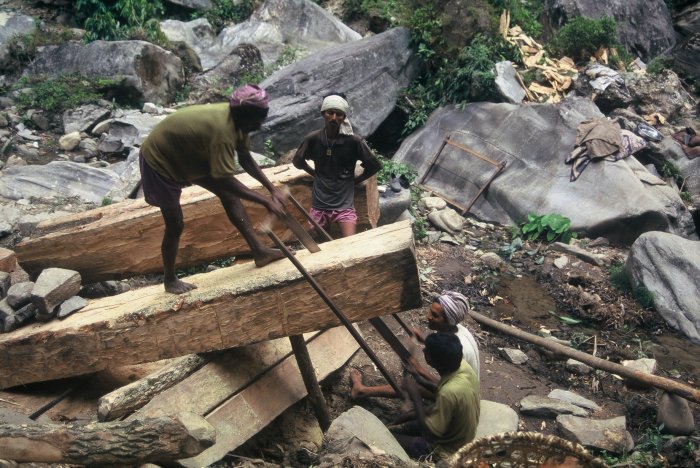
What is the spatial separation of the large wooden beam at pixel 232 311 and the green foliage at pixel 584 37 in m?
9.09

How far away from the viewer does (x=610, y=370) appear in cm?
474

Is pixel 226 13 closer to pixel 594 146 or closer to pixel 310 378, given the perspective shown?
pixel 594 146

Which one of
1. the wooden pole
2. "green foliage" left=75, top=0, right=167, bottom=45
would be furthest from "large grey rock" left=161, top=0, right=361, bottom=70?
the wooden pole

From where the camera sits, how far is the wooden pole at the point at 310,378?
3.92 m

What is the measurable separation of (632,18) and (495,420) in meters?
11.6

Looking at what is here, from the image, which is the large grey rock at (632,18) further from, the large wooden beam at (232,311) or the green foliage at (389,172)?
the large wooden beam at (232,311)

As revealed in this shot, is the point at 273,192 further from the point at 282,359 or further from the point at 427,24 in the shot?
the point at 427,24

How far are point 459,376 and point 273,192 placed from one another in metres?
1.51

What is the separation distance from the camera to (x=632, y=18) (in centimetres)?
1297

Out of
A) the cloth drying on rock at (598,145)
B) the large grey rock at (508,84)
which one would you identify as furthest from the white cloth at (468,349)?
the large grey rock at (508,84)

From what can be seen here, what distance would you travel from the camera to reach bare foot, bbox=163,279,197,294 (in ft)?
12.5

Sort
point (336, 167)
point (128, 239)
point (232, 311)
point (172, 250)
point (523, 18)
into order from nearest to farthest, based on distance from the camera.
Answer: point (232, 311), point (172, 250), point (128, 239), point (336, 167), point (523, 18)

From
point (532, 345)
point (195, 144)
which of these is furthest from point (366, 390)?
point (532, 345)

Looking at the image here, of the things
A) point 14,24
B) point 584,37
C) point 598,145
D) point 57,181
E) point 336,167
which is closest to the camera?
point 336,167
